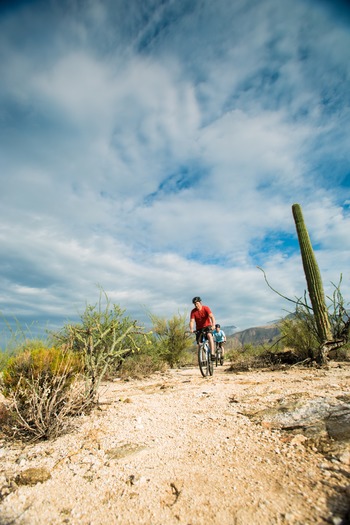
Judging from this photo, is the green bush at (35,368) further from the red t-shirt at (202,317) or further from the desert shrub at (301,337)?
the desert shrub at (301,337)

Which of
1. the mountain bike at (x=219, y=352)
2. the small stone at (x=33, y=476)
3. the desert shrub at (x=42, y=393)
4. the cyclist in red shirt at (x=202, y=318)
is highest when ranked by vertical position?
the cyclist in red shirt at (x=202, y=318)

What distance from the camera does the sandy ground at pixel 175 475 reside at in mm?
1744

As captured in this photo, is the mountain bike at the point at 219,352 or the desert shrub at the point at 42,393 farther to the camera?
the mountain bike at the point at 219,352

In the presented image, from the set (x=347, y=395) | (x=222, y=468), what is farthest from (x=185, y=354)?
(x=222, y=468)

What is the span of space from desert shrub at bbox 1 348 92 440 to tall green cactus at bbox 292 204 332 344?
6420 millimetres

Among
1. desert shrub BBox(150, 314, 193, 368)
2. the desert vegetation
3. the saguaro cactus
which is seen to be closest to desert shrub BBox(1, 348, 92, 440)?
the desert vegetation

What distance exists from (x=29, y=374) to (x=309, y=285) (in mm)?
8406

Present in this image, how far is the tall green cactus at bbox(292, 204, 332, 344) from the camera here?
8203mm

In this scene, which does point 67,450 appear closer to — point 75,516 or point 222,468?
point 75,516

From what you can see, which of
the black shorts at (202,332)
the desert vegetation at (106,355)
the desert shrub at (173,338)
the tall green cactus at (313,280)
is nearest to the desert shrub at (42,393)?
the desert vegetation at (106,355)

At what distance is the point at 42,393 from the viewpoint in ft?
10.8

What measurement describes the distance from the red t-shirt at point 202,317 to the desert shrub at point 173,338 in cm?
404

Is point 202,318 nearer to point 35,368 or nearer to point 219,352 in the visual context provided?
point 35,368

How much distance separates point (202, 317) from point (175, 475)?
5454mm
